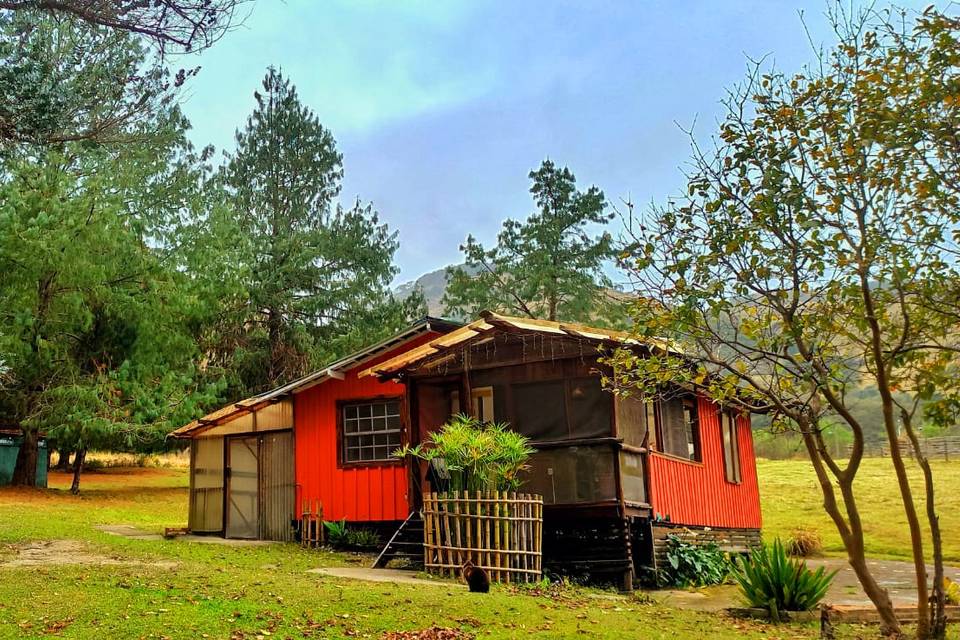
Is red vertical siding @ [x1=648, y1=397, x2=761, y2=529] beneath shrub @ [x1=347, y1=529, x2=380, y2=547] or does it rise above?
above

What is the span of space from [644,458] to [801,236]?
8574 millimetres

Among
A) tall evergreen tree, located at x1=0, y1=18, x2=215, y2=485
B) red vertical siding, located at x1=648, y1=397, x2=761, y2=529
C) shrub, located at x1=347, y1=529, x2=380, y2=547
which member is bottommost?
shrub, located at x1=347, y1=529, x2=380, y2=547

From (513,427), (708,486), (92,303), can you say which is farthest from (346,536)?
(92,303)

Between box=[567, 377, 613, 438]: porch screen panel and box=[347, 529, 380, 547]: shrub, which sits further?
box=[347, 529, 380, 547]: shrub

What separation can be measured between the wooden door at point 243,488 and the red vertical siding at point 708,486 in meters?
9.15

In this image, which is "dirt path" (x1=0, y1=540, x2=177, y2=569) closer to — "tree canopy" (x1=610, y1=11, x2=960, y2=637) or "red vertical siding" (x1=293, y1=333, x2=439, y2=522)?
"red vertical siding" (x1=293, y1=333, x2=439, y2=522)

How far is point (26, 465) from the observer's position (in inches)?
1148

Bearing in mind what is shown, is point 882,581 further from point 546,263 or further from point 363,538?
point 546,263

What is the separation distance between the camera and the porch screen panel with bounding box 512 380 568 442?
50.1ft

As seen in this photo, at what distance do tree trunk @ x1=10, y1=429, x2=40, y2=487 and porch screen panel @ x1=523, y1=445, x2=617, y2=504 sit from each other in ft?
67.0

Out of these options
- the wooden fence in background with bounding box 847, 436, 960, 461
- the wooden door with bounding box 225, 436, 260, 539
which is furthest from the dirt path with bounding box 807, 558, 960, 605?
the wooden fence in background with bounding box 847, 436, 960, 461

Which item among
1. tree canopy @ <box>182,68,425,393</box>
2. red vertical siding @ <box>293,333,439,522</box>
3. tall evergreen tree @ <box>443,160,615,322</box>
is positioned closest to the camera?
red vertical siding @ <box>293,333,439,522</box>

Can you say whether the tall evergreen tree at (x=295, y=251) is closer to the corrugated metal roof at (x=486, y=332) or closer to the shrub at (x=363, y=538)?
the shrub at (x=363, y=538)

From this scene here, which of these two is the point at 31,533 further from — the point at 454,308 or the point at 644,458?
the point at 454,308
